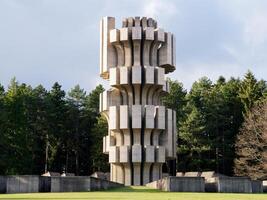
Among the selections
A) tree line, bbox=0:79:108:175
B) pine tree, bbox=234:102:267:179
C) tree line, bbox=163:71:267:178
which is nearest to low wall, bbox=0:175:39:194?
tree line, bbox=0:79:108:175

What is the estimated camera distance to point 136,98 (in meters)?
47.8

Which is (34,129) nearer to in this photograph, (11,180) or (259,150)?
(259,150)

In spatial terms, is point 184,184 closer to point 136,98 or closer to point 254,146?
point 136,98

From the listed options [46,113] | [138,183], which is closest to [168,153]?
[138,183]

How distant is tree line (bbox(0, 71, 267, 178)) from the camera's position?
5509 cm

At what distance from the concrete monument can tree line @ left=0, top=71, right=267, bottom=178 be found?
35.8 feet

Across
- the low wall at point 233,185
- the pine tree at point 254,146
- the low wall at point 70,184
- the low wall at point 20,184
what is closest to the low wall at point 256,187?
the low wall at point 233,185

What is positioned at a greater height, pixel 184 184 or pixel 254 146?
pixel 254 146

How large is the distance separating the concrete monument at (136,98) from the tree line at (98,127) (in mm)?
10899

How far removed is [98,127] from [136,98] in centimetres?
1607

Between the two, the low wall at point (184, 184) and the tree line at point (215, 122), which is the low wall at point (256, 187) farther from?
the tree line at point (215, 122)

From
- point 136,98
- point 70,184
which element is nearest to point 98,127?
point 136,98

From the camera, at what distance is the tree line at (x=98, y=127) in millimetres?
55094

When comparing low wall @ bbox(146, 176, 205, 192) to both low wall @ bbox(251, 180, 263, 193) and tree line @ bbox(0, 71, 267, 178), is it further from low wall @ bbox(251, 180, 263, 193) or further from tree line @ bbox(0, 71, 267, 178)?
tree line @ bbox(0, 71, 267, 178)
